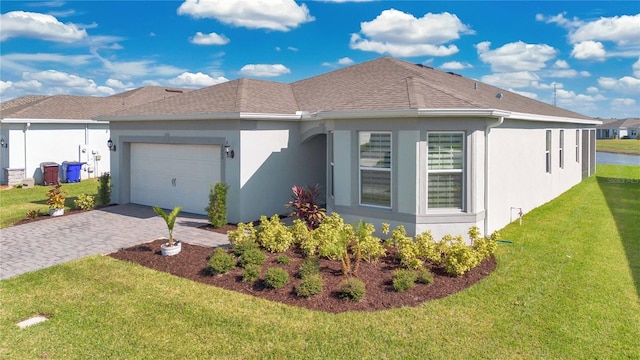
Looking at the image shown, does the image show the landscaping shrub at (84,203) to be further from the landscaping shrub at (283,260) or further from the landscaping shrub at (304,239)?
the landscaping shrub at (283,260)

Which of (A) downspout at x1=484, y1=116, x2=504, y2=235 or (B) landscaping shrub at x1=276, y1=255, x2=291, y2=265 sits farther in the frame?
(A) downspout at x1=484, y1=116, x2=504, y2=235

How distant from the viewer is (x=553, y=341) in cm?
575

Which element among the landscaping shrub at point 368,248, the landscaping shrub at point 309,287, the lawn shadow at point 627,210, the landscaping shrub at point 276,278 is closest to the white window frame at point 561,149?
the lawn shadow at point 627,210

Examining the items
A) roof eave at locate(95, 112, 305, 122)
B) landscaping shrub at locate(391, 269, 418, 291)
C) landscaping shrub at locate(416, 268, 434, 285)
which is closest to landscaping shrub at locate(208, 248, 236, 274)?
landscaping shrub at locate(391, 269, 418, 291)

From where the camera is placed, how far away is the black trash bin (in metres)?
22.7

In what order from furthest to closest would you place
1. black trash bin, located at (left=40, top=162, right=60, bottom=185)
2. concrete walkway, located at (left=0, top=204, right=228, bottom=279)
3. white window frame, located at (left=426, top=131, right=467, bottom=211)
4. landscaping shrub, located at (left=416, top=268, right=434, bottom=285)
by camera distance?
1. black trash bin, located at (left=40, top=162, right=60, bottom=185)
2. white window frame, located at (left=426, top=131, right=467, bottom=211)
3. concrete walkway, located at (left=0, top=204, right=228, bottom=279)
4. landscaping shrub, located at (left=416, top=268, right=434, bottom=285)

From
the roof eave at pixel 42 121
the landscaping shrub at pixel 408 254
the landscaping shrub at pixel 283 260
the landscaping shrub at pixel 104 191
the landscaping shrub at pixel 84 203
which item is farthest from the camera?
the roof eave at pixel 42 121

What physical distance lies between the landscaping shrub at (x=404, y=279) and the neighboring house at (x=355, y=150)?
233 centimetres

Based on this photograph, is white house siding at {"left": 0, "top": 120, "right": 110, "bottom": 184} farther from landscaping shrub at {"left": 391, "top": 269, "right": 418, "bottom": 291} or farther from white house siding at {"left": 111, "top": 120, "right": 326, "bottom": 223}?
landscaping shrub at {"left": 391, "top": 269, "right": 418, "bottom": 291}

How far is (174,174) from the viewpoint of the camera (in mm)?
14781

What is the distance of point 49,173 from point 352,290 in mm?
21557

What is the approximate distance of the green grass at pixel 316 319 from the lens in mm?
5586

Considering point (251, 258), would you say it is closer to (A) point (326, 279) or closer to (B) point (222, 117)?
(A) point (326, 279)

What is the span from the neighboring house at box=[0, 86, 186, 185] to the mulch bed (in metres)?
15.7
